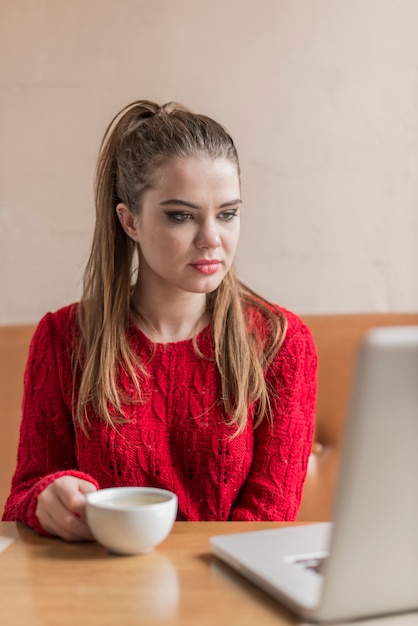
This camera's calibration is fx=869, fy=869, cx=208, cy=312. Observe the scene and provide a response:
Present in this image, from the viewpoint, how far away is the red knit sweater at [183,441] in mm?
1409

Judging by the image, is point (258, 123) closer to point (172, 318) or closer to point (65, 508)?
point (172, 318)

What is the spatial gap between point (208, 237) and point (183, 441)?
338 mm

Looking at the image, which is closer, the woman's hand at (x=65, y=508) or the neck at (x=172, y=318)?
the woman's hand at (x=65, y=508)

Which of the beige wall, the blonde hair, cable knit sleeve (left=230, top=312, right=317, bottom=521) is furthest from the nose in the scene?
the beige wall

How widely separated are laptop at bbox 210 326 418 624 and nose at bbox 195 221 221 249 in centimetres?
70

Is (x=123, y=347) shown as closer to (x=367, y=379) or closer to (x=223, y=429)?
(x=223, y=429)

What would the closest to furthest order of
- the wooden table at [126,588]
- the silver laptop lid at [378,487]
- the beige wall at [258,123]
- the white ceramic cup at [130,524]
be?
1. the silver laptop lid at [378,487]
2. the wooden table at [126,588]
3. the white ceramic cup at [130,524]
4. the beige wall at [258,123]

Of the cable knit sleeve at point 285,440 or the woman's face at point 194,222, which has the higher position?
the woman's face at point 194,222

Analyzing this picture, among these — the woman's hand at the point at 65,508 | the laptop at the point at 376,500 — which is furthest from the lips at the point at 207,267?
the laptop at the point at 376,500

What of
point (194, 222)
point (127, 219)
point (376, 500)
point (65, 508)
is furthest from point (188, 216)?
point (376, 500)

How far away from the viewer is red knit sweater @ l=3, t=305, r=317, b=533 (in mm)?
1409

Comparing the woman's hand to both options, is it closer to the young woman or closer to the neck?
the young woman

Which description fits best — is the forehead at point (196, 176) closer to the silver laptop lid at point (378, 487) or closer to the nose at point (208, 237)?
the nose at point (208, 237)

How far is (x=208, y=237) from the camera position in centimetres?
136
